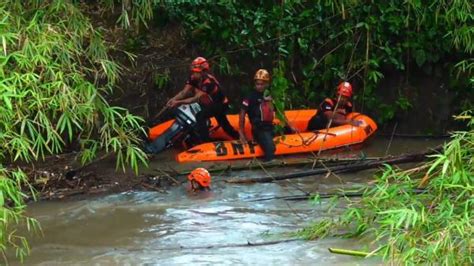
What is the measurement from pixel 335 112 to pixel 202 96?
1759 mm

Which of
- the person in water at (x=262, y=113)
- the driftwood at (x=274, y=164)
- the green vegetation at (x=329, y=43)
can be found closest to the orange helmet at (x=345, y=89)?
the green vegetation at (x=329, y=43)

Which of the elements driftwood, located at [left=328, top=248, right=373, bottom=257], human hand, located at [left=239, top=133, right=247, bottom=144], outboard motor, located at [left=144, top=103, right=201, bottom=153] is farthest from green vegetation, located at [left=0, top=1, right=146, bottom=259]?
outboard motor, located at [left=144, top=103, right=201, bottom=153]

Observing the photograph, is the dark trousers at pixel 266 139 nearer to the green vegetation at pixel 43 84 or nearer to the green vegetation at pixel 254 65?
the green vegetation at pixel 254 65

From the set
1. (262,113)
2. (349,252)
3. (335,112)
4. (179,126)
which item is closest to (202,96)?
(179,126)

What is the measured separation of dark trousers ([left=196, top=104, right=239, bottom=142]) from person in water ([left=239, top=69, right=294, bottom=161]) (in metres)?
0.66

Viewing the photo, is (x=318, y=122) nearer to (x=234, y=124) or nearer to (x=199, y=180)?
(x=234, y=124)

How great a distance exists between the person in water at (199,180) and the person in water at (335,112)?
2.52 m

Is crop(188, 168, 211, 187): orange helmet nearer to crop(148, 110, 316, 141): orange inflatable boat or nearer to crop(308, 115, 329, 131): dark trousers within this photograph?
crop(148, 110, 316, 141): orange inflatable boat

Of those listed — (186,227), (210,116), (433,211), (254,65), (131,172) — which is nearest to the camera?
(433,211)

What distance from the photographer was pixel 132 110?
10.7 meters

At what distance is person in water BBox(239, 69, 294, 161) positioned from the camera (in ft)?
30.4

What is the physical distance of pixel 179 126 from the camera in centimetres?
975

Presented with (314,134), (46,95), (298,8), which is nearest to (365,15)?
(298,8)

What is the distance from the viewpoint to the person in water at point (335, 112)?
32.3 feet
